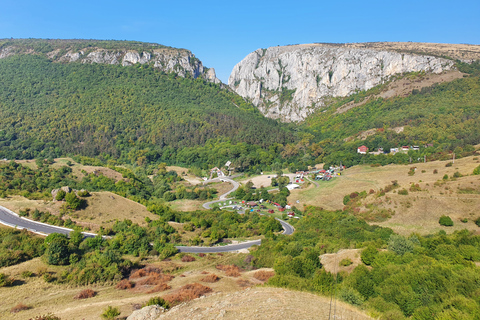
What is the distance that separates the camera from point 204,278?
23.0m

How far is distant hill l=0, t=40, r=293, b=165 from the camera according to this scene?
114 m

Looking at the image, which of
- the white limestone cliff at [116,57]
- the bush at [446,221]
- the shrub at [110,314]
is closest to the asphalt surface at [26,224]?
the shrub at [110,314]

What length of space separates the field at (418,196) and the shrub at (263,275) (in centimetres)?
2383

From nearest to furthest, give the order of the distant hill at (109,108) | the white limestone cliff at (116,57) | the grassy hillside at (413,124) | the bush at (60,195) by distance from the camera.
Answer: the bush at (60,195)
the grassy hillside at (413,124)
the distant hill at (109,108)
the white limestone cliff at (116,57)

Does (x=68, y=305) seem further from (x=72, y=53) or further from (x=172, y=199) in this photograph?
(x=72, y=53)

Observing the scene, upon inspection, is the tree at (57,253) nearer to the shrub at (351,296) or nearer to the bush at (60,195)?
the bush at (60,195)

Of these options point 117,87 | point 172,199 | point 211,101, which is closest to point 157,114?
point 117,87

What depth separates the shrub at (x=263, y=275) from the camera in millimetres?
23112

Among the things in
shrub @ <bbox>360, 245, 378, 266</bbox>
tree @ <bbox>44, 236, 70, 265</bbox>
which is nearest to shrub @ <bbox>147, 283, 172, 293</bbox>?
tree @ <bbox>44, 236, 70, 265</bbox>

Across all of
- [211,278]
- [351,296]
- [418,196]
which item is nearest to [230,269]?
[211,278]

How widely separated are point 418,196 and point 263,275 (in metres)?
33.6

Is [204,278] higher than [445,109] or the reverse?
the reverse

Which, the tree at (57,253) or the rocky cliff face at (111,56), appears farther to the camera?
the rocky cliff face at (111,56)

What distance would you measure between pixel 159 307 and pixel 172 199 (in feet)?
185
